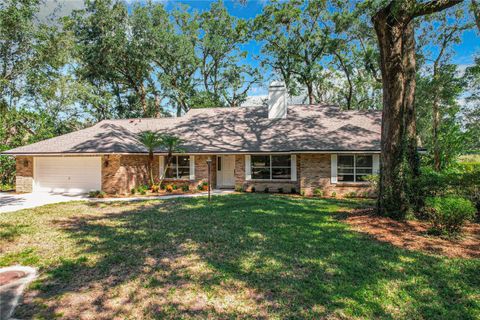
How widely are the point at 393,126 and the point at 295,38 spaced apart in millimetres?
17519

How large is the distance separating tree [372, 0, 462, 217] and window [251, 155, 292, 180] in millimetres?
7491

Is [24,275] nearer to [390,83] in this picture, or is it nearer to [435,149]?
[390,83]

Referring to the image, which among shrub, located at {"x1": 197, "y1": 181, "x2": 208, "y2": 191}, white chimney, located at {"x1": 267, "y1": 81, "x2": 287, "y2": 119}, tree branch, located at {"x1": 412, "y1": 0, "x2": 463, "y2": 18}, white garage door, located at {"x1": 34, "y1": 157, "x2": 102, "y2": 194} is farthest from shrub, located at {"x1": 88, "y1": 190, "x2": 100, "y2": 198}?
tree branch, located at {"x1": 412, "y1": 0, "x2": 463, "y2": 18}

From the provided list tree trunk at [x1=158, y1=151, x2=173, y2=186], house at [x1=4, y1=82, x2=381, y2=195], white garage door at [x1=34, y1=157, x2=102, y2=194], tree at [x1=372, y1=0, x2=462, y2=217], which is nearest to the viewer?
tree at [x1=372, y1=0, x2=462, y2=217]

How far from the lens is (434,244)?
233 inches

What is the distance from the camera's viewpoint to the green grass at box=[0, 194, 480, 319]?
11.8 feet

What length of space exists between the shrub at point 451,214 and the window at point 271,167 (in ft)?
29.9

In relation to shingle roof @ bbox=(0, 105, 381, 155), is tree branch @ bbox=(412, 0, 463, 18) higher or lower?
higher

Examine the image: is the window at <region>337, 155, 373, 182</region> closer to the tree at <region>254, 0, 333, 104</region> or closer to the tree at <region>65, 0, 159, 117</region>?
the tree at <region>254, 0, 333, 104</region>

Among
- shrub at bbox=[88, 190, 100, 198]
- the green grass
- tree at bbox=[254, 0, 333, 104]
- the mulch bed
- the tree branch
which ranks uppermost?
tree at bbox=[254, 0, 333, 104]

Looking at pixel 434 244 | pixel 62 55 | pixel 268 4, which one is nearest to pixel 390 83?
pixel 434 244

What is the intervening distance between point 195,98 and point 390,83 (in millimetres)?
21357

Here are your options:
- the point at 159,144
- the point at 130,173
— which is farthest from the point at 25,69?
the point at 159,144

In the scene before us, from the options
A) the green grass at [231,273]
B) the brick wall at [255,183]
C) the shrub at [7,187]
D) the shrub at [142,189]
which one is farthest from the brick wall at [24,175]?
the brick wall at [255,183]
